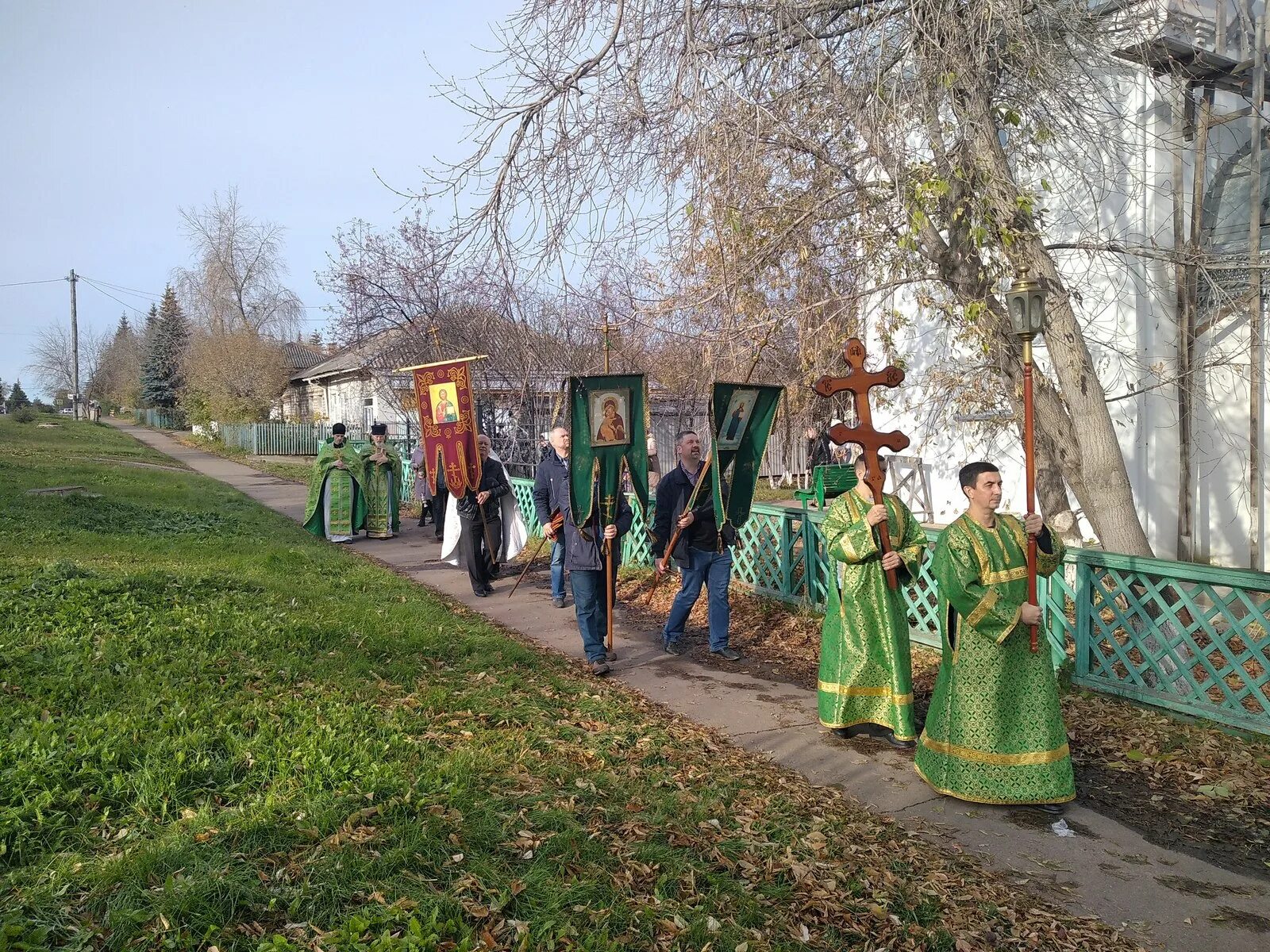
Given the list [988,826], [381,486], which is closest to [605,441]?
[988,826]

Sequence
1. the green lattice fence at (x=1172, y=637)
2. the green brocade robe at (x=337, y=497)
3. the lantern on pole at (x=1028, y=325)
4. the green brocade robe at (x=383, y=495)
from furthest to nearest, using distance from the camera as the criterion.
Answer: the green brocade robe at (x=383, y=495) < the green brocade robe at (x=337, y=497) < the green lattice fence at (x=1172, y=637) < the lantern on pole at (x=1028, y=325)

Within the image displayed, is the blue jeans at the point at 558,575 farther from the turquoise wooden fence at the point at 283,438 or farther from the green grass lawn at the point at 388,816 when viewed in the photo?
the turquoise wooden fence at the point at 283,438

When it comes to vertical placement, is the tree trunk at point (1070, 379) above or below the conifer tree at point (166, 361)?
below

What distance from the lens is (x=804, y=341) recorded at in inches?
336

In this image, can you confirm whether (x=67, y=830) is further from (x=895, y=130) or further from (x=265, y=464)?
(x=265, y=464)

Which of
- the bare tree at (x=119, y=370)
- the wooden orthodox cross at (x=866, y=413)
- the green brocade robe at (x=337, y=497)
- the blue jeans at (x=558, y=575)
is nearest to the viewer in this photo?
the wooden orthodox cross at (x=866, y=413)

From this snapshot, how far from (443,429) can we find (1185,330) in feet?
23.8

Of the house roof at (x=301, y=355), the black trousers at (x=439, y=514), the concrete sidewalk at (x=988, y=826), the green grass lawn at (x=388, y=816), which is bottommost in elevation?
the concrete sidewalk at (x=988, y=826)

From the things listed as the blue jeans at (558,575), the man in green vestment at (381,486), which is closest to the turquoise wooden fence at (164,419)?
the man in green vestment at (381,486)

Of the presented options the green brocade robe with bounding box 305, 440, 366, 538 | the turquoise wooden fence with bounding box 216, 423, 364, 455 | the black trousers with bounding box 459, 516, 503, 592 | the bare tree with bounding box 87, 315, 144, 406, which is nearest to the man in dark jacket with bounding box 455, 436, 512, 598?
the black trousers with bounding box 459, 516, 503, 592

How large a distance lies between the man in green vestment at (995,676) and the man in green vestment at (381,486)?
37.1 feet

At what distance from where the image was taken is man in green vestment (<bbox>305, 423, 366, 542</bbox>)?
1457 centimetres

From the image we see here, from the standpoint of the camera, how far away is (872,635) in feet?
19.4

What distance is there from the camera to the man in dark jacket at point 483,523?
35.4 feet
